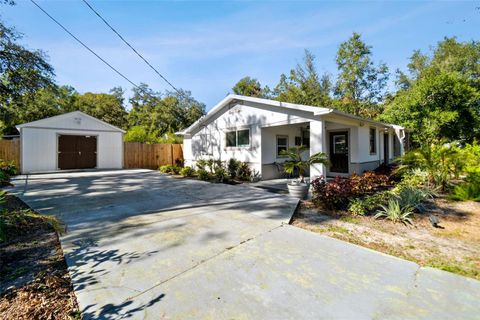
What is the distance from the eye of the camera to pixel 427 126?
14117 mm

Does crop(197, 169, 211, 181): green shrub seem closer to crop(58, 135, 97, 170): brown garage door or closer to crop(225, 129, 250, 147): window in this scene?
crop(225, 129, 250, 147): window

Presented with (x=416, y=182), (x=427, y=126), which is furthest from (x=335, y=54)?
(x=416, y=182)

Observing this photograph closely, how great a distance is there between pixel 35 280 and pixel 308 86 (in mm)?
26329

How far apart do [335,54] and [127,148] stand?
72.6 feet

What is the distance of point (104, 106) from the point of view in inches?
1113

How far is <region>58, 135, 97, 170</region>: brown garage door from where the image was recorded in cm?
1439

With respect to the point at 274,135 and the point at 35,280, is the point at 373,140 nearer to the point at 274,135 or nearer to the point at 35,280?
the point at 274,135

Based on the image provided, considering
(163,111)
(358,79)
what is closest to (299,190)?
(358,79)

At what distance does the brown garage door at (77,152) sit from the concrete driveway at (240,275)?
12.3m

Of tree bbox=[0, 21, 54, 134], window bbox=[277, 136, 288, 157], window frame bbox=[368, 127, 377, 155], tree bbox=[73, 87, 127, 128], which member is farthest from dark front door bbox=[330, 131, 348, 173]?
tree bbox=[73, 87, 127, 128]

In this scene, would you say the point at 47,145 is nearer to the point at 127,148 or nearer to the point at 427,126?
the point at 127,148

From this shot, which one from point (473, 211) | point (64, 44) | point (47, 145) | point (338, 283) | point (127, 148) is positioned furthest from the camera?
point (127, 148)

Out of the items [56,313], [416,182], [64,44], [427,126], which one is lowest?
[56,313]

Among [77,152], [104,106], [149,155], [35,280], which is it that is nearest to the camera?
[35,280]
